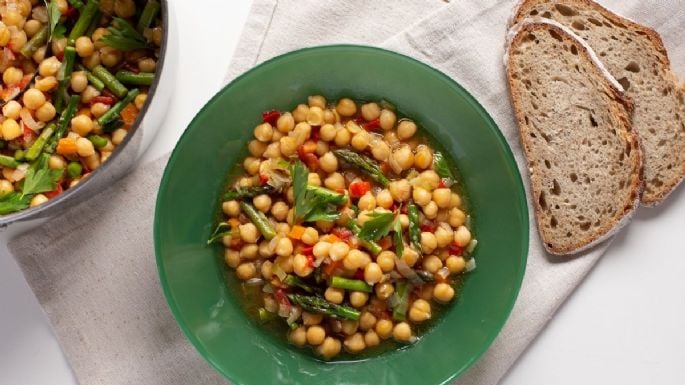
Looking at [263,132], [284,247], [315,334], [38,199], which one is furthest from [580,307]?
[38,199]

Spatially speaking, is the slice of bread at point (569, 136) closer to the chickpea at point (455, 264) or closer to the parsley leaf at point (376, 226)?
the chickpea at point (455, 264)

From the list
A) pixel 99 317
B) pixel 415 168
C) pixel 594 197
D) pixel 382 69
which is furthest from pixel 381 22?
pixel 99 317

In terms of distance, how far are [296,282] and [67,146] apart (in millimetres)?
1307

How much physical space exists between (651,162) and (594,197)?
1.24 ft

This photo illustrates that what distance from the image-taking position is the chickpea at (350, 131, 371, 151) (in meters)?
3.64

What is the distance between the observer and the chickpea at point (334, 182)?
3.61 meters

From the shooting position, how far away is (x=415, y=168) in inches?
146

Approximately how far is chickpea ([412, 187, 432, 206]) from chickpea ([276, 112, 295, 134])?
690 millimetres

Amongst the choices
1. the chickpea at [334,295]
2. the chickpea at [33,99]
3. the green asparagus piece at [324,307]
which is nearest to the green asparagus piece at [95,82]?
the chickpea at [33,99]

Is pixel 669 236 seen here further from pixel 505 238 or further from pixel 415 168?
pixel 415 168

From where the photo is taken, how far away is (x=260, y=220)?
11.9 ft

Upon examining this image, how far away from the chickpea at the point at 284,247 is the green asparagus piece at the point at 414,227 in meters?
0.58

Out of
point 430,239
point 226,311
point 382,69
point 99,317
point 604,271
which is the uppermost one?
point 382,69

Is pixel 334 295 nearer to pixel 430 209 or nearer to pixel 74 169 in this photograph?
pixel 430 209
